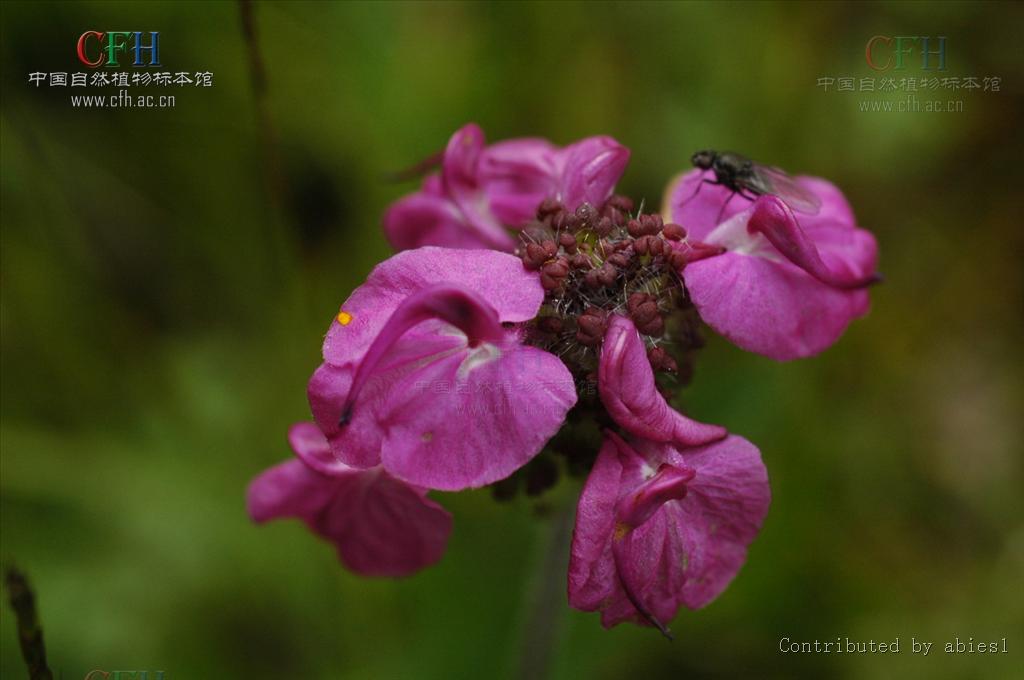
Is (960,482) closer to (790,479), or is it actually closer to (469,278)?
(790,479)

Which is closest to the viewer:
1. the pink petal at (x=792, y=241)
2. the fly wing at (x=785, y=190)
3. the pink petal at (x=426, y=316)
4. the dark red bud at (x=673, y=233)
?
the pink petal at (x=426, y=316)

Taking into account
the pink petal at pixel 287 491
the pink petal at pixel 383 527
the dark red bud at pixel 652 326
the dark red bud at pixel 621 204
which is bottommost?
the pink petal at pixel 383 527

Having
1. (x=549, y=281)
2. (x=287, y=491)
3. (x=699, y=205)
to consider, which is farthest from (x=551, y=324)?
(x=287, y=491)

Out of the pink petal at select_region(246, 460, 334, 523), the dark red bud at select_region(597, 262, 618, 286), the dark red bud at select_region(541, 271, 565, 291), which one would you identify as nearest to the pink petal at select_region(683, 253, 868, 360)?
the dark red bud at select_region(597, 262, 618, 286)

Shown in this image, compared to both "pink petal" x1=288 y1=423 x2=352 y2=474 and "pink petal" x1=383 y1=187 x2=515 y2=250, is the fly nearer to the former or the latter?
"pink petal" x1=383 y1=187 x2=515 y2=250

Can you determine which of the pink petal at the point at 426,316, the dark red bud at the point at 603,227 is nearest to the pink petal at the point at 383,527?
the pink petal at the point at 426,316

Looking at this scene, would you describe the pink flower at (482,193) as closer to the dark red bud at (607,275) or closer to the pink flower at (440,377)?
the dark red bud at (607,275)
